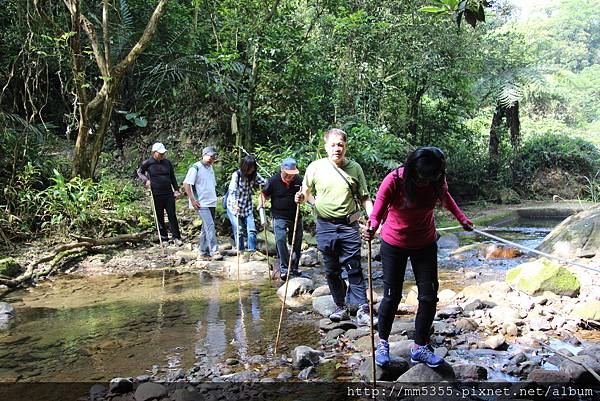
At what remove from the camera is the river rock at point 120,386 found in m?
3.79

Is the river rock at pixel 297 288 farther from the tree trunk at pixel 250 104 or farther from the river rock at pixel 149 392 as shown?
the tree trunk at pixel 250 104

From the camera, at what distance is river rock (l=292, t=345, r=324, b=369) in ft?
13.4

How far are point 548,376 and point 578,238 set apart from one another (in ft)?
16.3

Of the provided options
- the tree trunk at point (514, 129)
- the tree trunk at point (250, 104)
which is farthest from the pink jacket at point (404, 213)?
the tree trunk at point (514, 129)

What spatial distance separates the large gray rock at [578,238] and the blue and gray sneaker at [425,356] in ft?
15.9

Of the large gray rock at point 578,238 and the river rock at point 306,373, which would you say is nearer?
the river rock at point 306,373

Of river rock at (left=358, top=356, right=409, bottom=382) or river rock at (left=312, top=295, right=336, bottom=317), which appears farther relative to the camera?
river rock at (left=312, top=295, right=336, bottom=317)

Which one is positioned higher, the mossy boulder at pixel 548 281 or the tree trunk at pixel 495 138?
the tree trunk at pixel 495 138

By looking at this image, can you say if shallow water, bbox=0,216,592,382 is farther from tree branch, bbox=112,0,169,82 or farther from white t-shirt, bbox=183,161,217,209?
tree branch, bbox=112,0,169,82

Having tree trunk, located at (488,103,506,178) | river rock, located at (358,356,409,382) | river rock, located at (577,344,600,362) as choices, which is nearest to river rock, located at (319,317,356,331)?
river rock, located at (358,356,409,382)

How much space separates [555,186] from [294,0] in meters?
13.0

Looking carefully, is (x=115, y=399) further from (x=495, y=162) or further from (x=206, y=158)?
(x=495, y=162)

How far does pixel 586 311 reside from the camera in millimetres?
4996

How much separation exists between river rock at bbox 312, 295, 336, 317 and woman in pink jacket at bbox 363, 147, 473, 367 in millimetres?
1561
